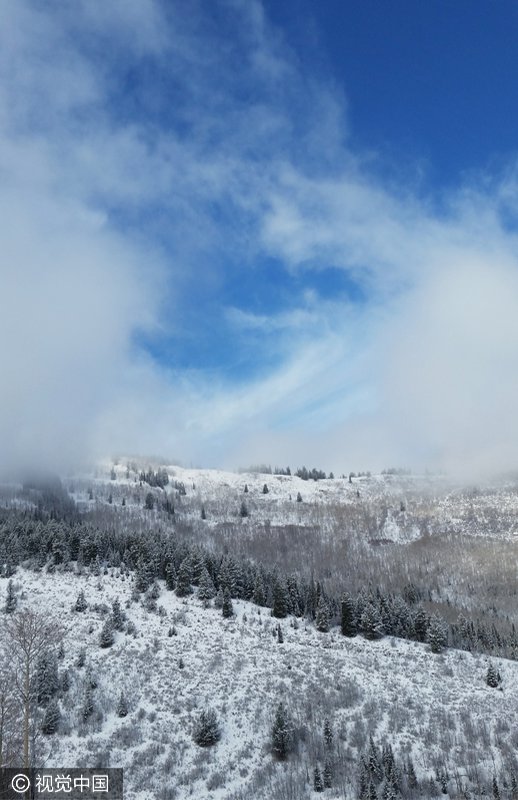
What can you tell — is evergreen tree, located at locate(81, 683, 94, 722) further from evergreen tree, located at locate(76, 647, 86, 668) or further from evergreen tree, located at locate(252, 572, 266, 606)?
evergreen tree, located at locate(252, 572, 266, 606)

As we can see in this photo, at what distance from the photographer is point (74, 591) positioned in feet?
257

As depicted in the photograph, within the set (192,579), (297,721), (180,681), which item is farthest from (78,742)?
(192,579)

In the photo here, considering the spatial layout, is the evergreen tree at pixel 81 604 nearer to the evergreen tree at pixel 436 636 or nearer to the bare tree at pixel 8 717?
the bare tree at pixel 8 717

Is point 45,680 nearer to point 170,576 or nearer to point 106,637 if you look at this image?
point 106,637

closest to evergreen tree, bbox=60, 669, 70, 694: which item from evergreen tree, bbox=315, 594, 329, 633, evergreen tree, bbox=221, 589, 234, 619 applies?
evergreen tree, bbox=221, 589, 234, 619

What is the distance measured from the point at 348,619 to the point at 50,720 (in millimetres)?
49166

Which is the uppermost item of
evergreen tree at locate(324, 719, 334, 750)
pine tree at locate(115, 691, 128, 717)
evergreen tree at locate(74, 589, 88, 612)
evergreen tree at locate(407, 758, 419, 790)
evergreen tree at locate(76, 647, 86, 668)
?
evergreen tree at locate(74, 589, 88, 612)

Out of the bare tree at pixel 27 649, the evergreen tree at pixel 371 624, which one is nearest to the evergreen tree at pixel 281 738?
the bare tree at pixel 27 649

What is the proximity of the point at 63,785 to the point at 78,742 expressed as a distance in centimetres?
932

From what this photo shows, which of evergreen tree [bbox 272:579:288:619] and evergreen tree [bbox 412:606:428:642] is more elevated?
evergreen tree [bbox 272:579:288:619]

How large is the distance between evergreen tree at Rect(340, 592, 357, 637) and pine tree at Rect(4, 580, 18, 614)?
164 ft

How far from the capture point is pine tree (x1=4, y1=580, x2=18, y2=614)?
6803 centimetres

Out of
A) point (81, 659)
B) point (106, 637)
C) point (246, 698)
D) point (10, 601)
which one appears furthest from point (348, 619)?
point (10, 601)

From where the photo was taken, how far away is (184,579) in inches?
3398
